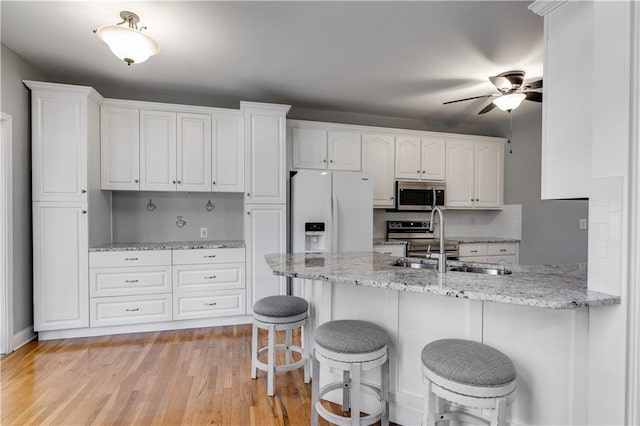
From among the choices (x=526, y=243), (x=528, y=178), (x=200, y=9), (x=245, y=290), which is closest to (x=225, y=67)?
(x=200, y=9)

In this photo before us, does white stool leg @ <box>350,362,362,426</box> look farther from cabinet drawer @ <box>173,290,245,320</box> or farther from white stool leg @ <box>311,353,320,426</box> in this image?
cabinet drawer @ <box>173,290,245,320</box>

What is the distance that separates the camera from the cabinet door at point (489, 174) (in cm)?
469

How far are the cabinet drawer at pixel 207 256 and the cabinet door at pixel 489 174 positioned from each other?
3.45 metres

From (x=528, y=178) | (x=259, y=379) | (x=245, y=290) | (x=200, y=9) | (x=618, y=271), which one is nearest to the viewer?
(x=618, y=271)

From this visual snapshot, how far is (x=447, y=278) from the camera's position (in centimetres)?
158

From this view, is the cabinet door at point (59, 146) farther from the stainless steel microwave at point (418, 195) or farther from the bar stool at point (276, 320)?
the stainless steel microwave at point (418, 195)

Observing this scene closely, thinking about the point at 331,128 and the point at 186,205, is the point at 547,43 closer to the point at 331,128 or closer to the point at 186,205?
the point at 331,128

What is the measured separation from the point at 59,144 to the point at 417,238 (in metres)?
4.21

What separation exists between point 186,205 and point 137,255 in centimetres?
84

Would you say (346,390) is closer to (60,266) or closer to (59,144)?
(60,266)

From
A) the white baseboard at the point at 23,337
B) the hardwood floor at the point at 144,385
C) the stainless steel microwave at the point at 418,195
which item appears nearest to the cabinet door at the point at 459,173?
the stainless steel microwave at the point at 418,195

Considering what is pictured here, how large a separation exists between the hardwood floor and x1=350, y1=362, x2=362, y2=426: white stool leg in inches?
18.4

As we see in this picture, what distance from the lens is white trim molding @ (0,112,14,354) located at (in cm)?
264

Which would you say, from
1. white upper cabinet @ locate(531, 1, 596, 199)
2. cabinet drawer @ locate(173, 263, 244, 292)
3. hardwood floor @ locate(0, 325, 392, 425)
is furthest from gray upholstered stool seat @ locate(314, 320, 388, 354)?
cabinet drawer @ locate(173, 263, 244, 292)
